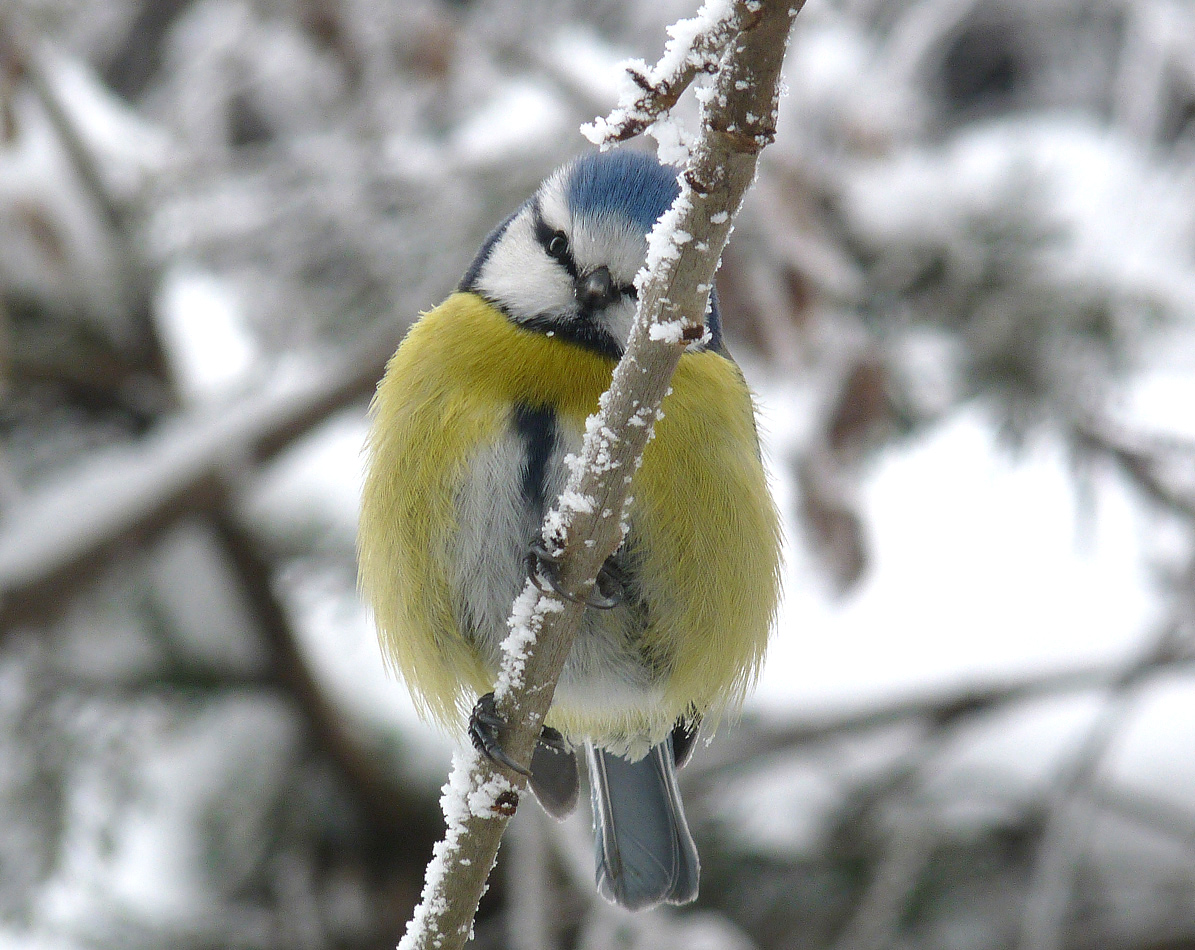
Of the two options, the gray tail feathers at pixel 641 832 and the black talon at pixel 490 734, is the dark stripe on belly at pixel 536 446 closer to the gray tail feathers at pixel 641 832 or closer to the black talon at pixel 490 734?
the black talon at pixel 490 734

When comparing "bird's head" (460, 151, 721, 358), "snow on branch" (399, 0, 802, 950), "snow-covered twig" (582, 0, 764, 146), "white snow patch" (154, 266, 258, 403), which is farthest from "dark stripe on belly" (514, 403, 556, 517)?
"white snow patch" (154, 266, 258, 403)

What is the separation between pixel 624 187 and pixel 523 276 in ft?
0.57

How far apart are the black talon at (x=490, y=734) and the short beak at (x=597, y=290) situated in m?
0.48

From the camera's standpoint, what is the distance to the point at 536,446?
137 cm

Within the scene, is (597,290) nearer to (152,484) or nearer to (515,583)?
(515,583)

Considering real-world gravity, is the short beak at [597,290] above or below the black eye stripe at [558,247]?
below

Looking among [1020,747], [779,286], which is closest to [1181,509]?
[1020,747]

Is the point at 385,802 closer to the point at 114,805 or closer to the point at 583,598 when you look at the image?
the point at 114,805

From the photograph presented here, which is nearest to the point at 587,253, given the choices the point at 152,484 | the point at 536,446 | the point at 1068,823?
the point at 536,446

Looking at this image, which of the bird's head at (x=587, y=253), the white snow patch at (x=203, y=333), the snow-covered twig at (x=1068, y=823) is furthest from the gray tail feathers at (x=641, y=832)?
the white snow patch at (x=203, y=333)

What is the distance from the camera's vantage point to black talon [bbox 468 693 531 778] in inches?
40.6

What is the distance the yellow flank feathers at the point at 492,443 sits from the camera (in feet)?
4.58

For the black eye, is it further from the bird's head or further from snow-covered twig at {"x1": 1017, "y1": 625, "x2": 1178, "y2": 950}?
snow-covered twig at {"x1": 1017, "y1": 625, "x2": 1178, "y2": 950}

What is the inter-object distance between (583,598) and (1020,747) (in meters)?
2.16
